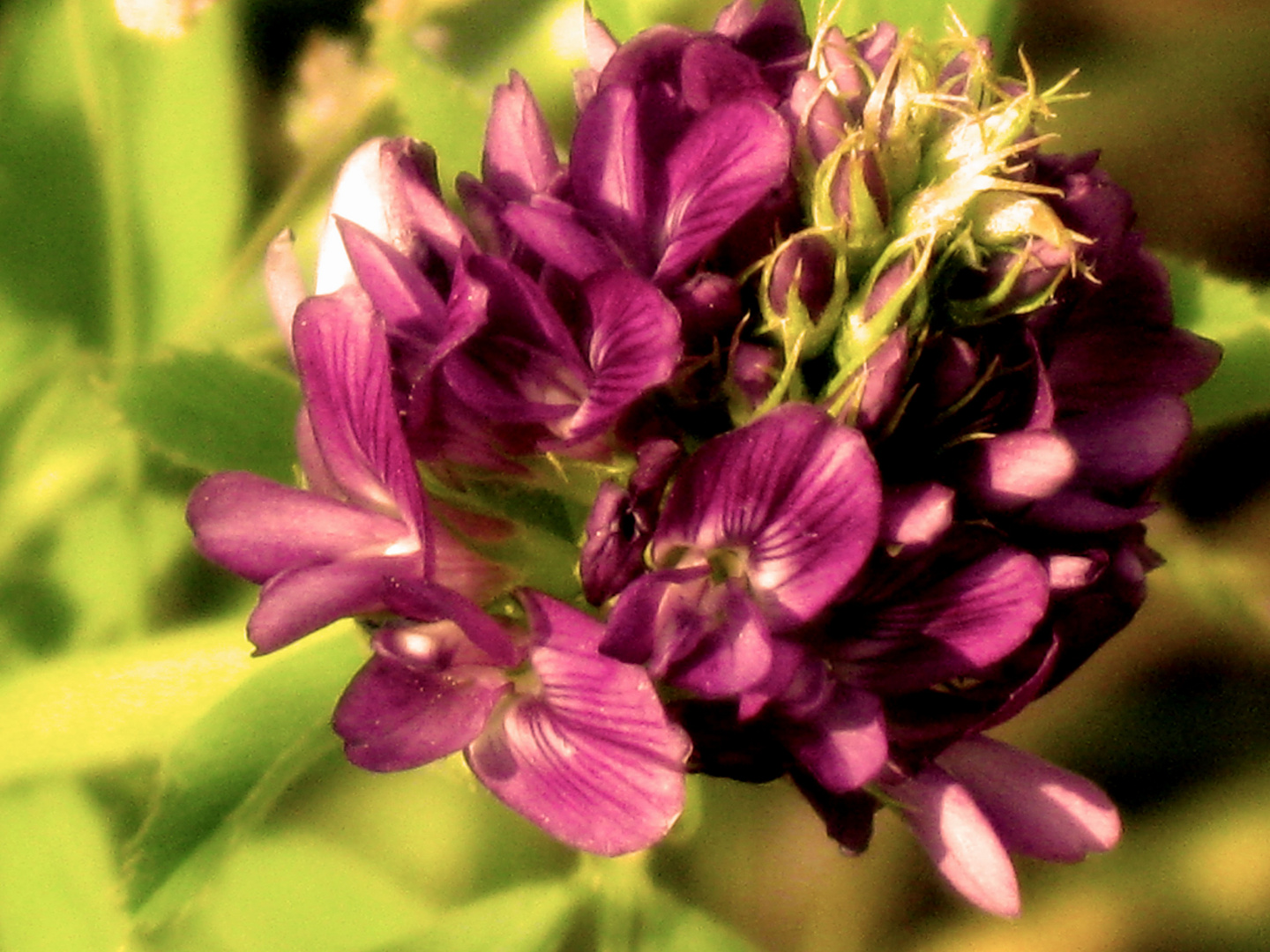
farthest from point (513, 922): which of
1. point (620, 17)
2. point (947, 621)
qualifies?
point (620, 17)

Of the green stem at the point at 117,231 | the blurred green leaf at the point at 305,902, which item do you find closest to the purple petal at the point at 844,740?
the blurred green leaf at the point at 305,902

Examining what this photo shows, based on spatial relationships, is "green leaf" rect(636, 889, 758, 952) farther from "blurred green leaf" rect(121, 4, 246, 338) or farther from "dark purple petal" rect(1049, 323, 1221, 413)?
"blurred green leaf" rect(121, 4, 246, 338)

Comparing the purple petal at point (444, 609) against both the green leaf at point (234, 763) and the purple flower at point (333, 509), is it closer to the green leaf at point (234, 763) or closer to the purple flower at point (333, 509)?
the purple flower at point (333, 509)

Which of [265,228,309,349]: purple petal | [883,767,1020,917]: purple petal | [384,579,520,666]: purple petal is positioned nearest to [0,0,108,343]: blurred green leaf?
[265,228,309,349]: purple petal

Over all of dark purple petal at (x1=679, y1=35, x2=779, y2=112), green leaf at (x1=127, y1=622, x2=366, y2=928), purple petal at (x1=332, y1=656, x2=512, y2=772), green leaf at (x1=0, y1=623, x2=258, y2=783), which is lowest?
green leaf at (x1=0, y1=623, x2=258, y2=783)

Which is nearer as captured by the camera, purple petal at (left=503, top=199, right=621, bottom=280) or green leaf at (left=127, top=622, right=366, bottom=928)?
purple petal at (left=503, top=199, right=621, bottom=280)

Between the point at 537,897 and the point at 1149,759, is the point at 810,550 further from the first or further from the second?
the point at 1149,759

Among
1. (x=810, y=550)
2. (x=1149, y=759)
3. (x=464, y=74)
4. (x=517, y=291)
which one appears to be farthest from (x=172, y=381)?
(x=1149, y=759)
